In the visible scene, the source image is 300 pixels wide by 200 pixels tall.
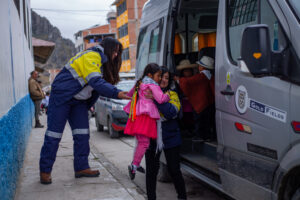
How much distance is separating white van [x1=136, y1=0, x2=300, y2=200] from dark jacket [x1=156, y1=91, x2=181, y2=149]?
496 mm

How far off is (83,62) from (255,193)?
287 centimetres

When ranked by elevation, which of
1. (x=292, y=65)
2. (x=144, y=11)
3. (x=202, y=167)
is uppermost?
(x=144, y=11)

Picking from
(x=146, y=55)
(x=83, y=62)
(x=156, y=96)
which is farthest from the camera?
(x=146, y=55)

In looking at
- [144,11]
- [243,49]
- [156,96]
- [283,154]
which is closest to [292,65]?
[243,49]

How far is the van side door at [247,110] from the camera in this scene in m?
2.82

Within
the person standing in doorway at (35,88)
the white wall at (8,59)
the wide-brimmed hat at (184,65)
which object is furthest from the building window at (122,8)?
the wide-brimmed hat at (184,65)

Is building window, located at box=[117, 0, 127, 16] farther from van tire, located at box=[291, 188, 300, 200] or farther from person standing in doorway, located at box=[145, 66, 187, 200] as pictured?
van tire, located at box=[291, 188, 300, 200]

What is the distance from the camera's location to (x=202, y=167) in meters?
Answer: 4.46

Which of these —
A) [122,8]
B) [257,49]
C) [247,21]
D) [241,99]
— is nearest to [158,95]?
[241,99]

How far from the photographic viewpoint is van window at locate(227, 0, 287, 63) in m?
2.87

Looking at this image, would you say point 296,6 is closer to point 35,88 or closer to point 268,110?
point 268,110

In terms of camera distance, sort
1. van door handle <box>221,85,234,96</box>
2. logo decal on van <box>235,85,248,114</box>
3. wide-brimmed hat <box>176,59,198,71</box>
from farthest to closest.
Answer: wide-brimmed hat <box>176,59,198,71</box>, van door handle <box>221,85,234,96</box>, logo decal on van <box>235,85,248,114</box>

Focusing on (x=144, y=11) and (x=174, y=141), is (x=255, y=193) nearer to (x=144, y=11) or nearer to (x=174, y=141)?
(x=174, y=141)

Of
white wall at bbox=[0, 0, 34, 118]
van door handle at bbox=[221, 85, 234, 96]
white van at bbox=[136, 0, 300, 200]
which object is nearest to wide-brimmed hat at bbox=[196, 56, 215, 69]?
white van at bbox=[136, 0, 300, 200]
